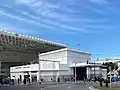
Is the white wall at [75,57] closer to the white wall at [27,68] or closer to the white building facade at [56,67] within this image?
the white building facade at [56,67]

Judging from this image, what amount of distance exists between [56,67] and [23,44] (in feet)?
103

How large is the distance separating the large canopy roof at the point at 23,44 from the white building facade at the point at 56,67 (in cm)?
978

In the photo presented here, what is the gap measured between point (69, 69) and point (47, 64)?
947 centimetres

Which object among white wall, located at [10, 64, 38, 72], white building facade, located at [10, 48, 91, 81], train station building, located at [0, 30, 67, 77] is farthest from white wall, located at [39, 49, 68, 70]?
white wall, located at [10, 64, 38, 72]

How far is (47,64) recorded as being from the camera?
365 feet

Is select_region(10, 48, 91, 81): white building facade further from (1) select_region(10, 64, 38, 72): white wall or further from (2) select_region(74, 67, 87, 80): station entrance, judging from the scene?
(2) select_region(74, 67, 87, 80): station entrance

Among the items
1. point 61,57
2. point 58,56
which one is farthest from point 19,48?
point 61,57

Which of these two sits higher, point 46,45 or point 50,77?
point 46,45

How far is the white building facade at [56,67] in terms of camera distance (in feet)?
359

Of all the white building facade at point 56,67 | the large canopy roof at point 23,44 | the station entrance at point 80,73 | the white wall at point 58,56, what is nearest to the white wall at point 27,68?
the white building facade at point 56,67

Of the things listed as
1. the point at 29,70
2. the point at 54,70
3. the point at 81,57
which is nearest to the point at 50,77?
the point at 54,70

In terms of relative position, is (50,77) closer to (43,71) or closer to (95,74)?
(43,71)

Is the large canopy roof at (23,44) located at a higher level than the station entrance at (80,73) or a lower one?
higher

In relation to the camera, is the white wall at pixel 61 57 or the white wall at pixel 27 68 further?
the white wall at pixel 27 68
